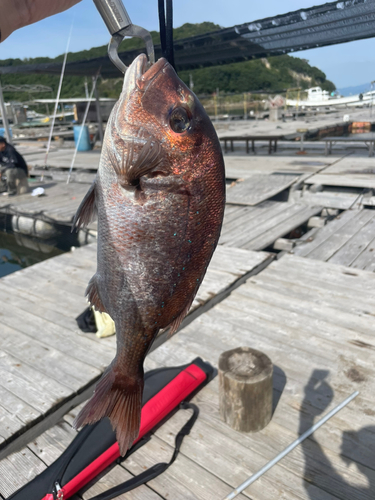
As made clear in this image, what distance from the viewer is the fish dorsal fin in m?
1.19

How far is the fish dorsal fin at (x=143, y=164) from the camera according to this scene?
1191mm

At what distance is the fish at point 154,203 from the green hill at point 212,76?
5123 cm

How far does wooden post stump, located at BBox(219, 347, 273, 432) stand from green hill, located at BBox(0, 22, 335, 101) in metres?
50.7

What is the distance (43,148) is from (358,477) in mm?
23118

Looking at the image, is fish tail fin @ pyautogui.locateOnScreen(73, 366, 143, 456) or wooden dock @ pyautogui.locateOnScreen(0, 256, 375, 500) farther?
wooden dock @ pyautogui.locateOnScreen(0, 256, 375, 500)

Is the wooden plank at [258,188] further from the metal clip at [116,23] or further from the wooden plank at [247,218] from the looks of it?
the metal clip at [116,23]

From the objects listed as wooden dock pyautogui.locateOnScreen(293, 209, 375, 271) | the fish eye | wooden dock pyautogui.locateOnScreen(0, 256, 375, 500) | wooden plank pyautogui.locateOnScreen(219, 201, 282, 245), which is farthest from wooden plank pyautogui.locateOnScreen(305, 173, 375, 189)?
the fish eye

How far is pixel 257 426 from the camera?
2836 mm

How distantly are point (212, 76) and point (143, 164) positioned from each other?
3600 inches

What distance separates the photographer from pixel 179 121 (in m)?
1.25

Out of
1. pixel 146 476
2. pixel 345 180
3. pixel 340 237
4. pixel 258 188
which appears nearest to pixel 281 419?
pixel 146 476

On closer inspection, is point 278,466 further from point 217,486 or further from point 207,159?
point 207,159

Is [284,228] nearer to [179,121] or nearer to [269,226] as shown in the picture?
[269,226]

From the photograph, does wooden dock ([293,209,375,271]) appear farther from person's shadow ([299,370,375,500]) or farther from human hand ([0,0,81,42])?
human hand ([0,0,81,42])
